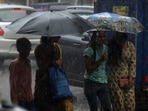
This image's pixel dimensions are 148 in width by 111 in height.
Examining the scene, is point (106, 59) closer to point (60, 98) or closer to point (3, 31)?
point (60, 98)

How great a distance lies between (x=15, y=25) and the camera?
6574mm

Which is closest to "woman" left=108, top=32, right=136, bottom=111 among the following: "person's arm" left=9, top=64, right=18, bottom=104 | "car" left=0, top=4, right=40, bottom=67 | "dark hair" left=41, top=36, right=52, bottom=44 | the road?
"dark hair" left=41, top=36, right=52, bottom=44

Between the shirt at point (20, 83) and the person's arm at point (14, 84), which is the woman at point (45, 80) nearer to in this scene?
the shirt at point (20, 83)

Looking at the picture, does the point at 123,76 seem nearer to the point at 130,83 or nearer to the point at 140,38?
the point at 130,83

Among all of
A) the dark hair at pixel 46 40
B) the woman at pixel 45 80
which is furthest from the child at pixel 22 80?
the dark hair at pixel 46 40

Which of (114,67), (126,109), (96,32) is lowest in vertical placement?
(126,109)

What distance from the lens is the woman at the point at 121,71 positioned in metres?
7.45

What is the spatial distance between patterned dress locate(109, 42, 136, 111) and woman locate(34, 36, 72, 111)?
4.26 ft

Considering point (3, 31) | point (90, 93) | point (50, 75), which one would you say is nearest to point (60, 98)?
point (50, 75)

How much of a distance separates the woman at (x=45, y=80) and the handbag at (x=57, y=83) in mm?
46

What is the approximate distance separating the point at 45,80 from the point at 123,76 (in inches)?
61.1

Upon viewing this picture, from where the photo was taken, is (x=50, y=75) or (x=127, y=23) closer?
(x=50, y=75)

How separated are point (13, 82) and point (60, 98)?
22.8 inches

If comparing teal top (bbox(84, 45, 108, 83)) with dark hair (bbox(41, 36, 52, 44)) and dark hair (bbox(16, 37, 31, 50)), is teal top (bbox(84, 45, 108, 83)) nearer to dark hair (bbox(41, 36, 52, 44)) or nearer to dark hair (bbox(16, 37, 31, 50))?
dark hair (bbox(41, 36, 52, 44))
